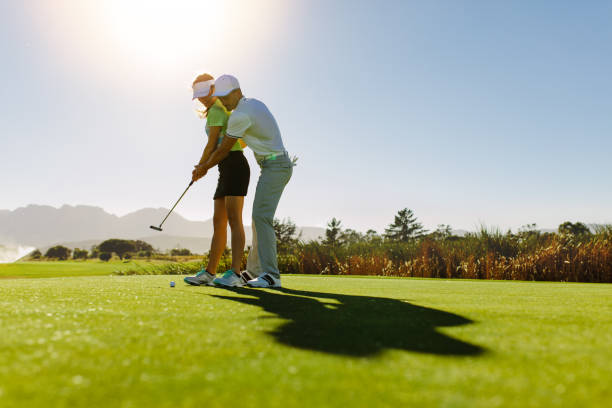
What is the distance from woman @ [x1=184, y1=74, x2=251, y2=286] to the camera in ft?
15.5

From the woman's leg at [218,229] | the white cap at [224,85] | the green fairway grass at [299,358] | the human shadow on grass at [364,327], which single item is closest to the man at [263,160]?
the white cap at [224,85]

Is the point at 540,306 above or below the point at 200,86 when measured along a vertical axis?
Result: below

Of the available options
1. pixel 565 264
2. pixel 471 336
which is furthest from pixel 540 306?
pixel 565 264

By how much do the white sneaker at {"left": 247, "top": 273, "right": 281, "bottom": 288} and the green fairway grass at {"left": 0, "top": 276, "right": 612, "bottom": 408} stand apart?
1863 mm

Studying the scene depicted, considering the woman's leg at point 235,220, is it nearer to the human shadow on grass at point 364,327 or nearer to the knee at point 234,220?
the knee at point 234,220

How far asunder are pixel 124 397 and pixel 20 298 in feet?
8.31

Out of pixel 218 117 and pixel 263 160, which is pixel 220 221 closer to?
pixel 263 160

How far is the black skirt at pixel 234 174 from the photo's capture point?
15.6ft

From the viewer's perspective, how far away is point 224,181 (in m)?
4.78

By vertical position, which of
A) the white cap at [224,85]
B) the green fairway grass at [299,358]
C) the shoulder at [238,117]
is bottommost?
the green fairway grass at [299,358]

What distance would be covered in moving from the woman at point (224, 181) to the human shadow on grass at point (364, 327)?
1751 millimetres

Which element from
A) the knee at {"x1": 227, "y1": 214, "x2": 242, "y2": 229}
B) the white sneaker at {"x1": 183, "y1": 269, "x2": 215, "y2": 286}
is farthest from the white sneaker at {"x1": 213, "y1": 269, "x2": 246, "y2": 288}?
the knee at {"x1": 227, "y1": 214, "x2": 242, "y2": 229}

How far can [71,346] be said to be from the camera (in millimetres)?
1574

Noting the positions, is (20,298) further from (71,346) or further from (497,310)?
(497,310)
